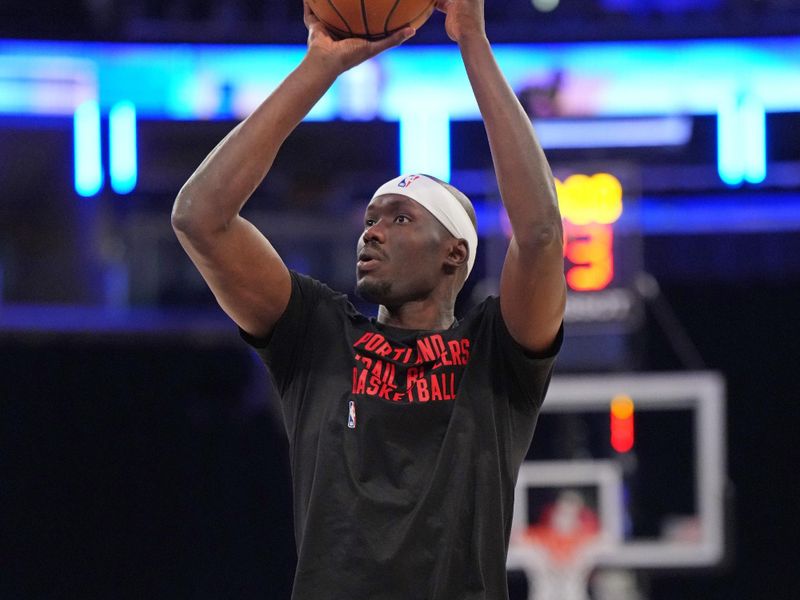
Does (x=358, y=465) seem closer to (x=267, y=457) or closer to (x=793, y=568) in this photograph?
(x=267, y=457)

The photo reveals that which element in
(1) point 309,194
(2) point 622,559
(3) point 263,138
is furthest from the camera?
(1) point 309,194

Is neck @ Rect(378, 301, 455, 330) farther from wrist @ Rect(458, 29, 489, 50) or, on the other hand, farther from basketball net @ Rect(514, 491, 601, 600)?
basketball net @ Rect(514, 491, 601, 600)

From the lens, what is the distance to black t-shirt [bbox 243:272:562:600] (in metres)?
2.67

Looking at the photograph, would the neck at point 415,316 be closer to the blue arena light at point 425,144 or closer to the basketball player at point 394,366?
the basketball player at point 394,366

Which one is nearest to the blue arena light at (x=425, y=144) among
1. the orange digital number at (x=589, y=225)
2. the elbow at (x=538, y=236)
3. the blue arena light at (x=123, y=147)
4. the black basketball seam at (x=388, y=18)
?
the orange digital number at (x=589, y=225)

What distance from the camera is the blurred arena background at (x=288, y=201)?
8328 millimetres

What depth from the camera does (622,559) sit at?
26.5 ft

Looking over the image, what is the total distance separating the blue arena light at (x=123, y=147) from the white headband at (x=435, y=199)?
6.09 meters

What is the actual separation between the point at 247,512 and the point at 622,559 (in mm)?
4290

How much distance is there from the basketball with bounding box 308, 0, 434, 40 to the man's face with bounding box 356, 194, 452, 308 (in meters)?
0.38

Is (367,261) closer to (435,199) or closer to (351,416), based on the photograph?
(435,199)

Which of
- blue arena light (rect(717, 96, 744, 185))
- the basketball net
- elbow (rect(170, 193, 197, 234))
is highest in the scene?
blue arena light (rect(717, 96, 744, 185))

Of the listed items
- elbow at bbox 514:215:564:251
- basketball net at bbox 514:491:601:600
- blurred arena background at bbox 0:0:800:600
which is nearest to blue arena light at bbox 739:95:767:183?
blurred arena background at bbox 0:0:800:600

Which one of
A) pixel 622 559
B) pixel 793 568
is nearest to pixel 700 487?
pixel 622 559
